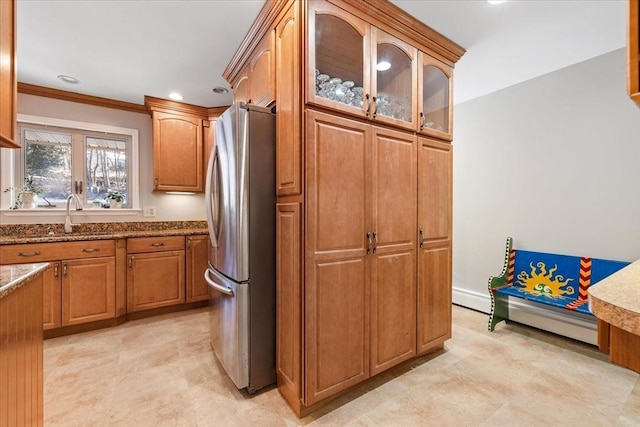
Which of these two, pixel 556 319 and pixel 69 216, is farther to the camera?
pixel 69 216

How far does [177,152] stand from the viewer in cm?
343

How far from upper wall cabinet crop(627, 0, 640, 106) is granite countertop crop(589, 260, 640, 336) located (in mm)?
475

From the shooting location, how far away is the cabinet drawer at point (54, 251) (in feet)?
7.78

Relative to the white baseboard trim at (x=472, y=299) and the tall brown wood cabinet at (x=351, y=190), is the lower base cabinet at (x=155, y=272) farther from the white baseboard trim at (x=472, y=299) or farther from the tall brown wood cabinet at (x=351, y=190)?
the white baseboard trim at (x=472, y=299)

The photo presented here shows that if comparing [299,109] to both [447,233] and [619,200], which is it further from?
[619,200]

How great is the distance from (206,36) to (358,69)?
125cm

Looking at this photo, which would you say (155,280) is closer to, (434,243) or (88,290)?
(88,290)

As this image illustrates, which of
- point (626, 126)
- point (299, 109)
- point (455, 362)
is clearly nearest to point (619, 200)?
point (626, 126)

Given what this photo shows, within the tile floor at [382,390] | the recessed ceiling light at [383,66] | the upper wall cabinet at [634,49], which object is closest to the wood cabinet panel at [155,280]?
the tile floor at [382,390]

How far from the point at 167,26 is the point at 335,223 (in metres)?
1.89

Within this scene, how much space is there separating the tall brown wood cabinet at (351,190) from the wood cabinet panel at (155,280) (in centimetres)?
194

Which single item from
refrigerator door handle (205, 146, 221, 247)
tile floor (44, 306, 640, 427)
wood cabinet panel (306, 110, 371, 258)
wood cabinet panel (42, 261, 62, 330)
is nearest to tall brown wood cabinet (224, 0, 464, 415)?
wood cabinet panel (306, 110, 371, 258)

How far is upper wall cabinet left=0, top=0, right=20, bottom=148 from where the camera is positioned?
35.7 inches

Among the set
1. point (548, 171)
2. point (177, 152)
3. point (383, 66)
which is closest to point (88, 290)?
point (177, 152)
